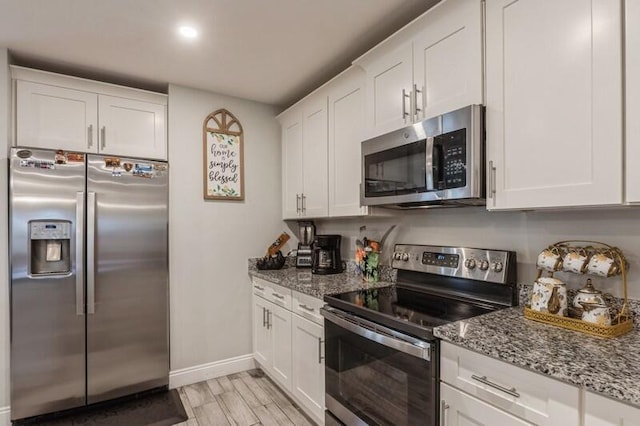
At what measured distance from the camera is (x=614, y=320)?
1.25 m

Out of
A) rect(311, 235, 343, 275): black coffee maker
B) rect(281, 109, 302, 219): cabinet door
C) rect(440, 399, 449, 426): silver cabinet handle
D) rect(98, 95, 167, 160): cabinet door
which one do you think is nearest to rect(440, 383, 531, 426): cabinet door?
rect(440, 399, 449, 426): silver cabinet handle

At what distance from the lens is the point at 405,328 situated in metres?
1.41

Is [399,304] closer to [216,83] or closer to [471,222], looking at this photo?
[471,222]

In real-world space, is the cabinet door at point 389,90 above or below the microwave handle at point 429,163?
above

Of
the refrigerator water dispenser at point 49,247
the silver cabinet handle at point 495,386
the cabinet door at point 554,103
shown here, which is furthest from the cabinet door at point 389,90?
the refrigerator water dispenser at point 49,247

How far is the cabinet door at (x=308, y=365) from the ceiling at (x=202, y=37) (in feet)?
5.84

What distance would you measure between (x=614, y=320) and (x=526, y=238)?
0.47 m

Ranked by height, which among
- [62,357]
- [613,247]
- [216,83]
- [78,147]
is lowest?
[62,357]

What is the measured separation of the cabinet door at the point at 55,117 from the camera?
2.28 metres

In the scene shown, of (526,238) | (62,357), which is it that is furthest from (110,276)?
(526,238)

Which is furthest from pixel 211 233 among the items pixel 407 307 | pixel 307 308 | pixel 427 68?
pixel 427 68

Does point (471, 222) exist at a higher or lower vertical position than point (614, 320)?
higher

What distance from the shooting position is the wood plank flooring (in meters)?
2.26

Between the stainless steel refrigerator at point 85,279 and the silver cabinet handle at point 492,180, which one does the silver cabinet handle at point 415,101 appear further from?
the stainless steel refrigerator at point 85,279
